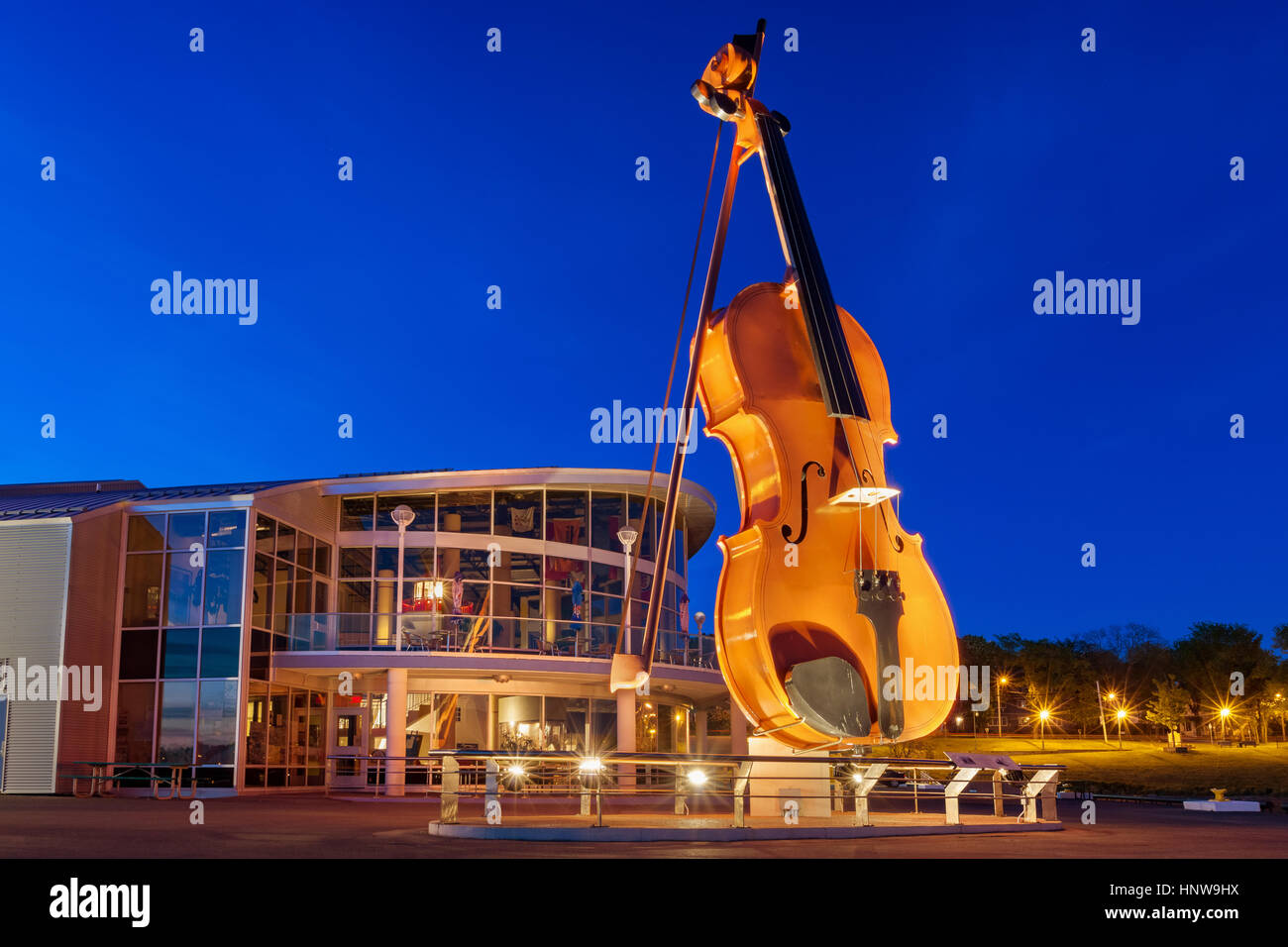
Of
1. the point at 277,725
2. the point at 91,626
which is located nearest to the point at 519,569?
the point at 277,725

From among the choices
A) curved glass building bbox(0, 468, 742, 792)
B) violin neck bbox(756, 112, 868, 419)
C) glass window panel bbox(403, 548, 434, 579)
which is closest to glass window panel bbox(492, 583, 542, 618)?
curved glass building bbox(0, 468, 742, 792)

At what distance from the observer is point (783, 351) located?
35.6ft

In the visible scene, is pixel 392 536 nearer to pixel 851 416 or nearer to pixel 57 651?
pixel 57 651

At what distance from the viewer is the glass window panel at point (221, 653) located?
24.5 metres

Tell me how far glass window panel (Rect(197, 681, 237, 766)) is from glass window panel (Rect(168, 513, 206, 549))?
10.1 ft

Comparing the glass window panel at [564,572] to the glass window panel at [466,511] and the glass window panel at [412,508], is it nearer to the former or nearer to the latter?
the glass window panel at [466,511]

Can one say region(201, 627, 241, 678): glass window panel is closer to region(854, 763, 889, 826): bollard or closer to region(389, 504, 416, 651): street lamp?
region(389, 504, 416, 651): street lamp

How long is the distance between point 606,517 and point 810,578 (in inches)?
846

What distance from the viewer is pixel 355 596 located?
97.8 feet

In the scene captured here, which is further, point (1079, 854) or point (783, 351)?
point (783, 351)

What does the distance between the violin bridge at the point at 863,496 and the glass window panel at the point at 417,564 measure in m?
21.0
